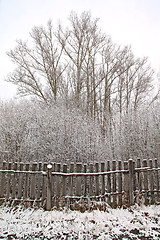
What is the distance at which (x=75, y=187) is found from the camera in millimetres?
5000

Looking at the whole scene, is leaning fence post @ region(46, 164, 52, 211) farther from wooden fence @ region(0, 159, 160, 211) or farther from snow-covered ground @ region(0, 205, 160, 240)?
snow-covered ground @ region(0, 205, 160, 240)

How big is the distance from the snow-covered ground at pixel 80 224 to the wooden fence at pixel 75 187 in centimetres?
28

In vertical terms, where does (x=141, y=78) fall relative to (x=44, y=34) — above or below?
below

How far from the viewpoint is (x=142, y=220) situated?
407 centimetres

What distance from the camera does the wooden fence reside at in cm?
473

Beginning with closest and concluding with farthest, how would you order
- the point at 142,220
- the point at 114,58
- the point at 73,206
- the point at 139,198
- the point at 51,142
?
the point at 142,220 → the point at 73,206 → the point at 139,198 → the point at 51,142 → the point at 114,58

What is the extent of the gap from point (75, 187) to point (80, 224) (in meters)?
1.22

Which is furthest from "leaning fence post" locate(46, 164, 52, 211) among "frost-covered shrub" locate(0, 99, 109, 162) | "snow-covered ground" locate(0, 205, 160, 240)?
"frost-covered shrub" locate(0, 99, 109, 162)

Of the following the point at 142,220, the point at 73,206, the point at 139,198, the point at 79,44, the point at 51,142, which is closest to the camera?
the point at 142,220

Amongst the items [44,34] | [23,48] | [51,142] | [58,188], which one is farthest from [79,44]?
[58,188]

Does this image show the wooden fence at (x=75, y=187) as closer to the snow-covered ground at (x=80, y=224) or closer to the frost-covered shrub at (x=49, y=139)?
the snow-covered ground at (x=80, y=224)

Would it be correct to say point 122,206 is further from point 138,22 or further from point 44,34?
point 44,34

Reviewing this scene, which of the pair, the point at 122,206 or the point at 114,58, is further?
the point at 114,58

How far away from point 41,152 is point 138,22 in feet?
21.7
